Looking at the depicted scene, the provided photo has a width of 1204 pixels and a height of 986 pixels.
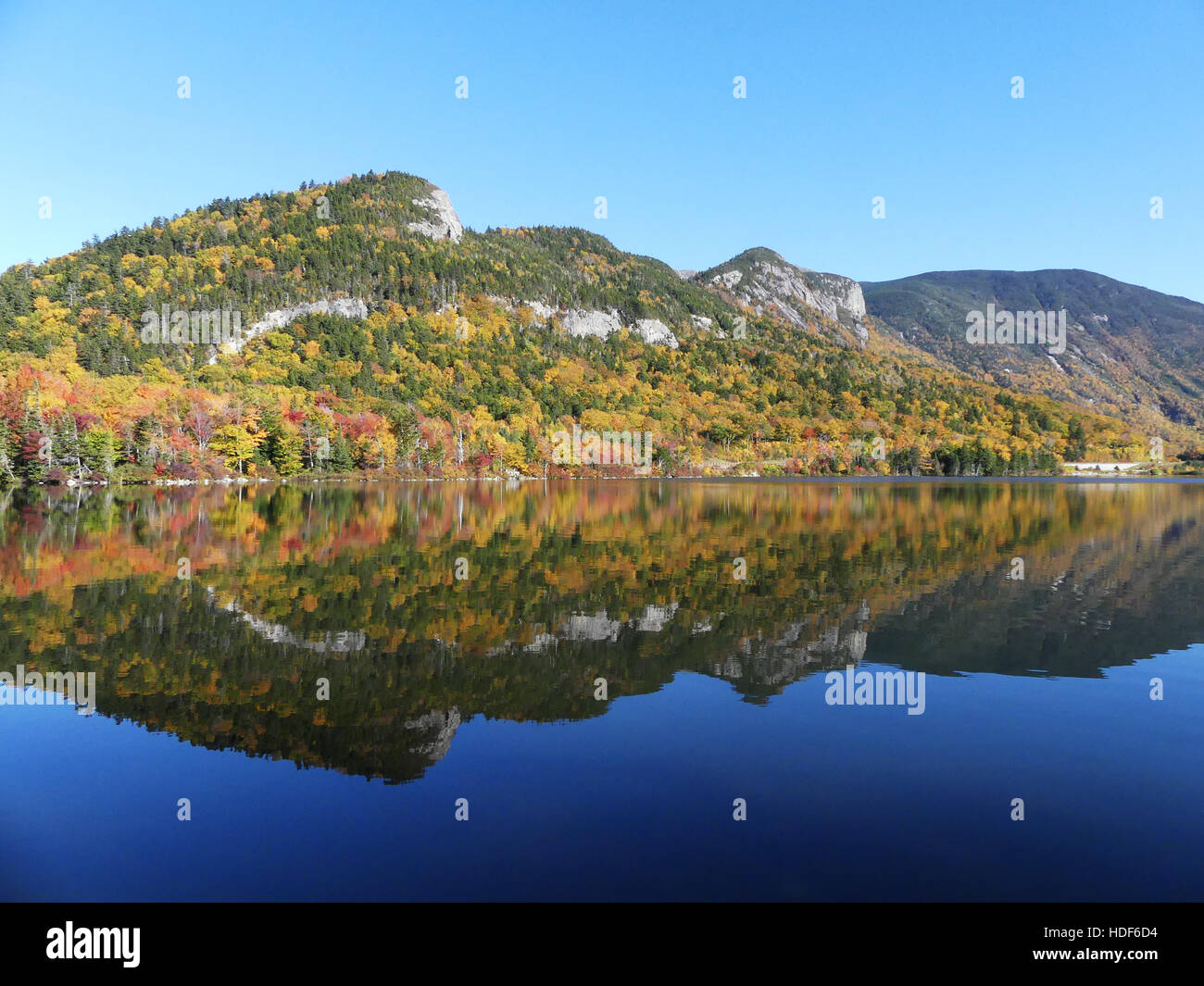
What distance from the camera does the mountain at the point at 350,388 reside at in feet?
309

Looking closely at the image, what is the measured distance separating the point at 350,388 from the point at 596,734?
431ft

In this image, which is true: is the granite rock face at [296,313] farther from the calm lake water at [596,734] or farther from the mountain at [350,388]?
the calm lake water at [596,734]

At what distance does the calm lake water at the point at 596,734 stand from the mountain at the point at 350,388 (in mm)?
74424

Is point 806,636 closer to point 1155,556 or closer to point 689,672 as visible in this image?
point 689,672

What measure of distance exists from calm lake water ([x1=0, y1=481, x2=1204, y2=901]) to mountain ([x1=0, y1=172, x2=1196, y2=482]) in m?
74.4

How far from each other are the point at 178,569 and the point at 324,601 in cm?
761

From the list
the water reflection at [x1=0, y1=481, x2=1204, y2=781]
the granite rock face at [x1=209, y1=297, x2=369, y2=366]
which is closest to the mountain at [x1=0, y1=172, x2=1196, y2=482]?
the granite rock face at [x1=209, y1=297, x2=369, y2=366]

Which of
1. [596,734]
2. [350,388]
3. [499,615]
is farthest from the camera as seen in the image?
[350,388]

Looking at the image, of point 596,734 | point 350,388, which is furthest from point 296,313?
point 596,734

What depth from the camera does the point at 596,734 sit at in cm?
1120

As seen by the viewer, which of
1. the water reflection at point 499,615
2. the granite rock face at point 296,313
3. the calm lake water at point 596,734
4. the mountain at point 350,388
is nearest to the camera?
the calm lake water at point 596,734

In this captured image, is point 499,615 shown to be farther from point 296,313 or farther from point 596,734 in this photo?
point 296,313

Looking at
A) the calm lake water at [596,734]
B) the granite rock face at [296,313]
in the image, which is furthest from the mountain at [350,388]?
the calm lake water at [596,734]
